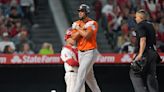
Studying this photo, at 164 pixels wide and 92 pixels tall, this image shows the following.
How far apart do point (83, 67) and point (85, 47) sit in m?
0.40

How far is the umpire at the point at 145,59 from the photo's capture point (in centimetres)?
1143

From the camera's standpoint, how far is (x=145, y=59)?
11500 mm

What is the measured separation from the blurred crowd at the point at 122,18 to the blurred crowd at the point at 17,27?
202 cm

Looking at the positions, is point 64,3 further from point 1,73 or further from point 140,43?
point 140,43

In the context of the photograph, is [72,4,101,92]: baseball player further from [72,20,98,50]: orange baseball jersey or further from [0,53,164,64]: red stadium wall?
[0,53,164,64]: red stadium wall

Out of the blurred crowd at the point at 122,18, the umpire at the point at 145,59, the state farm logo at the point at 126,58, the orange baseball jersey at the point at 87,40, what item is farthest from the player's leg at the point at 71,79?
the blurred crowd at the point at 122,18

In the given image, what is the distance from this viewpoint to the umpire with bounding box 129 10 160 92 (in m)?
11.4

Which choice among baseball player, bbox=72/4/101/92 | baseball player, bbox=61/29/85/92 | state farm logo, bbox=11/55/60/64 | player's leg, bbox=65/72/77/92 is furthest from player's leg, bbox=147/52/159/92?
state farm logo, bbox=11/55/60/64

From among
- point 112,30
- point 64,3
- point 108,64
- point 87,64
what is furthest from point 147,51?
point 64,3

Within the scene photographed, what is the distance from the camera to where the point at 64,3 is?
1888 cm

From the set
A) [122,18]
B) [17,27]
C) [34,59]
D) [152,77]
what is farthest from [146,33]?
[122,18]

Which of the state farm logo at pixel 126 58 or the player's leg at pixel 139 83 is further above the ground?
the player's leg at pixel 139 83

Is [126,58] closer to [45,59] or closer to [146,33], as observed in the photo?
[45,59]

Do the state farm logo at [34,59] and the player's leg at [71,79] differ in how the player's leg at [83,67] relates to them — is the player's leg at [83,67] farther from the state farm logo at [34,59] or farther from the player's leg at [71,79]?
the state farm logo at [34,59]
